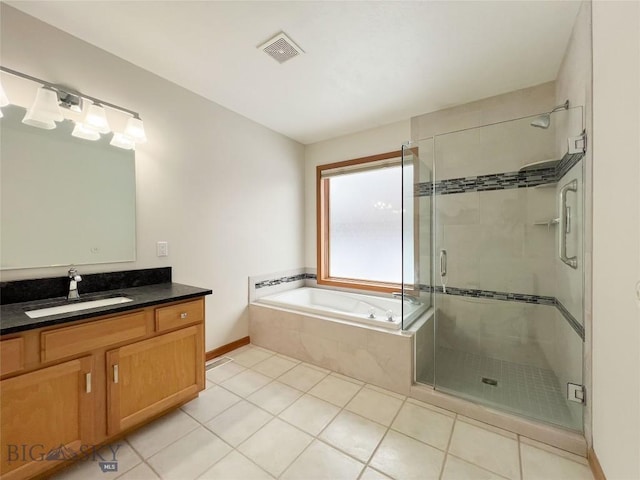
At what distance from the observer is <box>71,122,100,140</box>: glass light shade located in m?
1.72

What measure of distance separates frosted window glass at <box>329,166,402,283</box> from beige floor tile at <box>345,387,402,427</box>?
54.0 inches

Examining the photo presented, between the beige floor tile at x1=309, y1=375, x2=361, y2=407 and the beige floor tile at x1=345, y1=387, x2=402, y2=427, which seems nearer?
the beige floor tile at x1=345, y1=387, x2=402, y2=427

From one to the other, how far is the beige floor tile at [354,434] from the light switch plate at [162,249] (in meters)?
1.77

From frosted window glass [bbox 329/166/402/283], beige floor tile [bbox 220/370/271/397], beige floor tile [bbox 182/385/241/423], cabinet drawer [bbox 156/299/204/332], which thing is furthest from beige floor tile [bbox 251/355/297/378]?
frosted window glass [bbox 329/166/402/283]

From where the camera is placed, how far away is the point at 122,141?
189 centimetres

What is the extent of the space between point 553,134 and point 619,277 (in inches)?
61.1

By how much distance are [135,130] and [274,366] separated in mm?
2227

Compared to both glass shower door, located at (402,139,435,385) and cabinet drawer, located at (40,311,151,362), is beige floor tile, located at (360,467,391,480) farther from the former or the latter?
cabinet drawer, located at (40,311,151,362)

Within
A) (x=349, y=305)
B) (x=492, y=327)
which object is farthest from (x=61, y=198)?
(x=492, y=327)

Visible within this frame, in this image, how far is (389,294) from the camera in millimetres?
2996

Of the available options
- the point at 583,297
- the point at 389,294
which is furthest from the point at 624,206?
the point at 389,294

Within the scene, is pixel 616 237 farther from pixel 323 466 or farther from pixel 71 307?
pixel 71 307

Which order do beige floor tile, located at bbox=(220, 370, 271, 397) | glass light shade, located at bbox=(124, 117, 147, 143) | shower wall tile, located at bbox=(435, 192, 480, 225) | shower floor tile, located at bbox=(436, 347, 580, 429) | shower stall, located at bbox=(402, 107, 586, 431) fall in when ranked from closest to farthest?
shower floor tile, located at bbox=(436, 347, 580, 429) < shower stall, located at bbox=(402, 107, 586, 431) < glass light shade, located at bbox=(124, 117, 147, 143) < beige floor tile, located at bbox=(220, 370, 271, 397) < shower wall tile, located at bbox=(435, 192, 480, 225)

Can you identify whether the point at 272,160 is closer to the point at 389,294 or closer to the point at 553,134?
the point at 389,294
